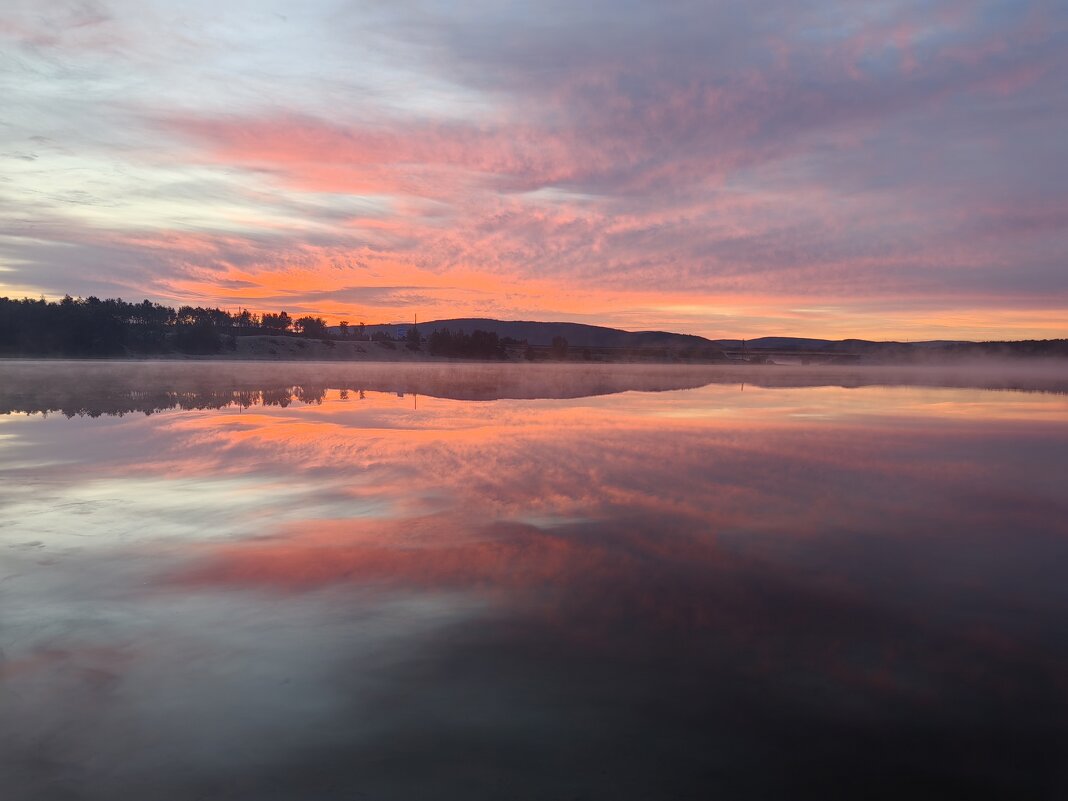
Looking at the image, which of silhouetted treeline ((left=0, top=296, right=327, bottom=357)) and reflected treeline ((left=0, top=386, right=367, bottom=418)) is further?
silhouetted treeline ((left=0, top=296, right=327, bottom=357))

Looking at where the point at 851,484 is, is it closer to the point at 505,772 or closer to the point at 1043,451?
the point at 1043,451

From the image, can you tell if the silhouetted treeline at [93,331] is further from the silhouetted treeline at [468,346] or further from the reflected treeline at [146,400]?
the reflected treeline at [146,400]

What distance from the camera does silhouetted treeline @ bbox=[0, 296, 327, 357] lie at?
119250 mm

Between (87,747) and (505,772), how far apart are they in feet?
10.3

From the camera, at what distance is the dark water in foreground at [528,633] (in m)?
4.91

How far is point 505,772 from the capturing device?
4812 millimetres

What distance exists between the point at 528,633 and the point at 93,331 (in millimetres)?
138874

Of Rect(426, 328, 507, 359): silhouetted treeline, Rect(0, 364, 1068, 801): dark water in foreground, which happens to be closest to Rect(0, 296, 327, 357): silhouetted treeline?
Rect(426, 328, 507, 359): silhouetted treeline

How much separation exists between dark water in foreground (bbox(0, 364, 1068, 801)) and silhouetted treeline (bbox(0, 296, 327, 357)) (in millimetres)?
126553

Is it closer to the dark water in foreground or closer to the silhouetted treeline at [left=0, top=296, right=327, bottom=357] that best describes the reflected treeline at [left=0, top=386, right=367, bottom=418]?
the dark water in foreground

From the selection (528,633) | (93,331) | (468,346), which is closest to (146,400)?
(528,633)

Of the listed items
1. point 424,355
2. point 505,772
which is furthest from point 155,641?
point 424,355

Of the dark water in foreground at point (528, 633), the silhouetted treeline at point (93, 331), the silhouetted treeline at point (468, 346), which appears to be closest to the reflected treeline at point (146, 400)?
the dark water in foreground at point (528, 633)

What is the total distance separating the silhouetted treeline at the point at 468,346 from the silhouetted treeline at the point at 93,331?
43917 millimetres
